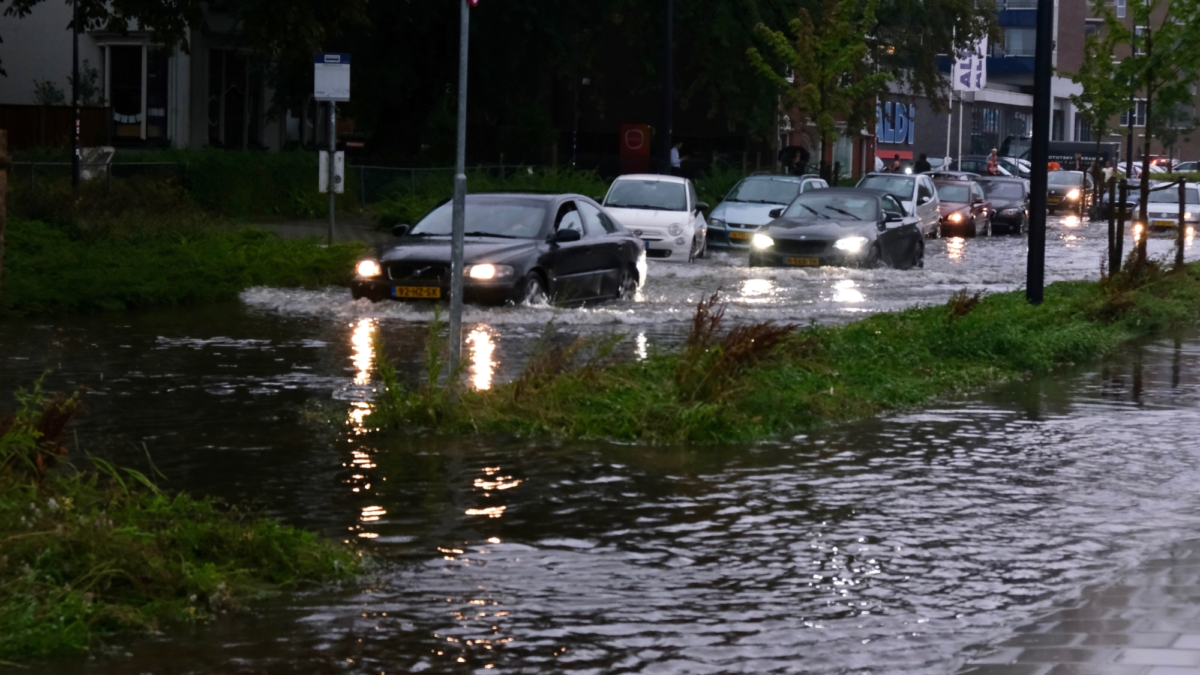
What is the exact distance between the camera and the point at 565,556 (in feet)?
23.4

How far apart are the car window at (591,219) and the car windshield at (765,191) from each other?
12.2m

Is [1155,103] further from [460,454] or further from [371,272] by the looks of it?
[460,454]

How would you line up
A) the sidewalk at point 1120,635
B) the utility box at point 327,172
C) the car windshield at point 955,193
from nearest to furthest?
the sidewalk at point 1120,635
the utility box at point 327,172
the car windshield at point 955,193

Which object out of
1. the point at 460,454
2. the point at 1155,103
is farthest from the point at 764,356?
the point at 1155,103

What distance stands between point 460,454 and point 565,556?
96.3 inches

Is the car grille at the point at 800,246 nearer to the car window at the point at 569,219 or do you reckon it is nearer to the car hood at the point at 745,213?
the car hood at the point at 745,213

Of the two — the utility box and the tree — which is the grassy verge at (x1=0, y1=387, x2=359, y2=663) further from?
the tree

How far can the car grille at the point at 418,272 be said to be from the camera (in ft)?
56.2

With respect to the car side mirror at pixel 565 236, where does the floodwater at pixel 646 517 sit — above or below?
below

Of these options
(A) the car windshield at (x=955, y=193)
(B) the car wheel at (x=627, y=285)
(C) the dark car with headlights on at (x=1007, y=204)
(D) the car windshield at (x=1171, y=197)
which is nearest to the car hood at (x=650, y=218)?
(B) the car wheel at (x=627, y=285)

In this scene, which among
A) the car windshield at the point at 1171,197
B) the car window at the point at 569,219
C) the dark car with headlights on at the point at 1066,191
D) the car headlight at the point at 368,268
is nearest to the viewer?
the car headlight at the point at 368,268

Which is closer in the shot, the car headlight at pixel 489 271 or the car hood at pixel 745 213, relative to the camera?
the car headlight at pixel 489 271

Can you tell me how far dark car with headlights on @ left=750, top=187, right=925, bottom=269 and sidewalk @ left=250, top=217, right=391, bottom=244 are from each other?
6.56 metres

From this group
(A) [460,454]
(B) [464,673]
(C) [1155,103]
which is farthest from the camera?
(C) [1155,103]
